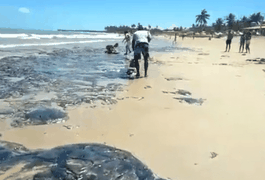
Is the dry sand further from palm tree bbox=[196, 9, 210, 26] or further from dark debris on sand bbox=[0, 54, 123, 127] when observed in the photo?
palm tree bbox=[196, 9, 210, 26]

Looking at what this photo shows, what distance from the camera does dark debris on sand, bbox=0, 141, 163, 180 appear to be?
199 centimetres

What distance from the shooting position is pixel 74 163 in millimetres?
2166

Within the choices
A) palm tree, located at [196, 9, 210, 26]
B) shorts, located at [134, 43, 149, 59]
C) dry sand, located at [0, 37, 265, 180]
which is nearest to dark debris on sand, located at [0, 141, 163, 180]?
dry sand, located at [0, 37, 265, 180]

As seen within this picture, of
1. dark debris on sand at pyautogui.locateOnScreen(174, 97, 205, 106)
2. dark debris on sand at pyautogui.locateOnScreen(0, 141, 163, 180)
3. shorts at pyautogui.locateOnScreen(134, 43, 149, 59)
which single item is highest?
shorts at pyautogui.locateOnScreen(134, 43, 149, 59)

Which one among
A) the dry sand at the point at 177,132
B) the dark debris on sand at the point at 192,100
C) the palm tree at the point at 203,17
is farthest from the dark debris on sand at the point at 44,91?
the palm tree at the point at 203,17

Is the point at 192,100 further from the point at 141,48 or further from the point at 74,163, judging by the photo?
the point at 74,163

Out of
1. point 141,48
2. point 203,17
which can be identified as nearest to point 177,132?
point 141,48

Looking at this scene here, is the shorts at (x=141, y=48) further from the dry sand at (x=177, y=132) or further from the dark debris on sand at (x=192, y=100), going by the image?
the dark debris on sand at (x=192, y=100)

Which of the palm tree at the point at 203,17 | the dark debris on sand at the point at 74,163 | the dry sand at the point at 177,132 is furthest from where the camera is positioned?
the palm tree at the point at 203,17

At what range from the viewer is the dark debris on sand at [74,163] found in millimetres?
1993

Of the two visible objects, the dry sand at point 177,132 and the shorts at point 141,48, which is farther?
the shorts at point 141,48

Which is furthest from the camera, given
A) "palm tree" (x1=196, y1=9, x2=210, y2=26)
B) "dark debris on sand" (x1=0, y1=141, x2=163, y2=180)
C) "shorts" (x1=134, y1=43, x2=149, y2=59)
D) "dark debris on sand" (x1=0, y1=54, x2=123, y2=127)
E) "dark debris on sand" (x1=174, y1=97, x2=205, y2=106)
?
"palm tree" (x1=196, y1=9, x2=210, y2=26)

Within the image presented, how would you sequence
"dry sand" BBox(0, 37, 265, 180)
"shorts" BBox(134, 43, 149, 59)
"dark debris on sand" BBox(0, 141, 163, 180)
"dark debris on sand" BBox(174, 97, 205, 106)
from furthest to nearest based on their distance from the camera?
"shorts" BBox(134, 43, 149, 59), "dark debris on sand" BBox(174, 97, 205, 106), "dry sand" BBox(0, 37, 265, 180), "dark debris on sand" BBox(0, 141, 163, 180)

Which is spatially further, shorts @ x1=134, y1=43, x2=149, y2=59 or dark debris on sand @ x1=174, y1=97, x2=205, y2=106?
shorts @ x1=134, y1=43, x2=149, y2=59
